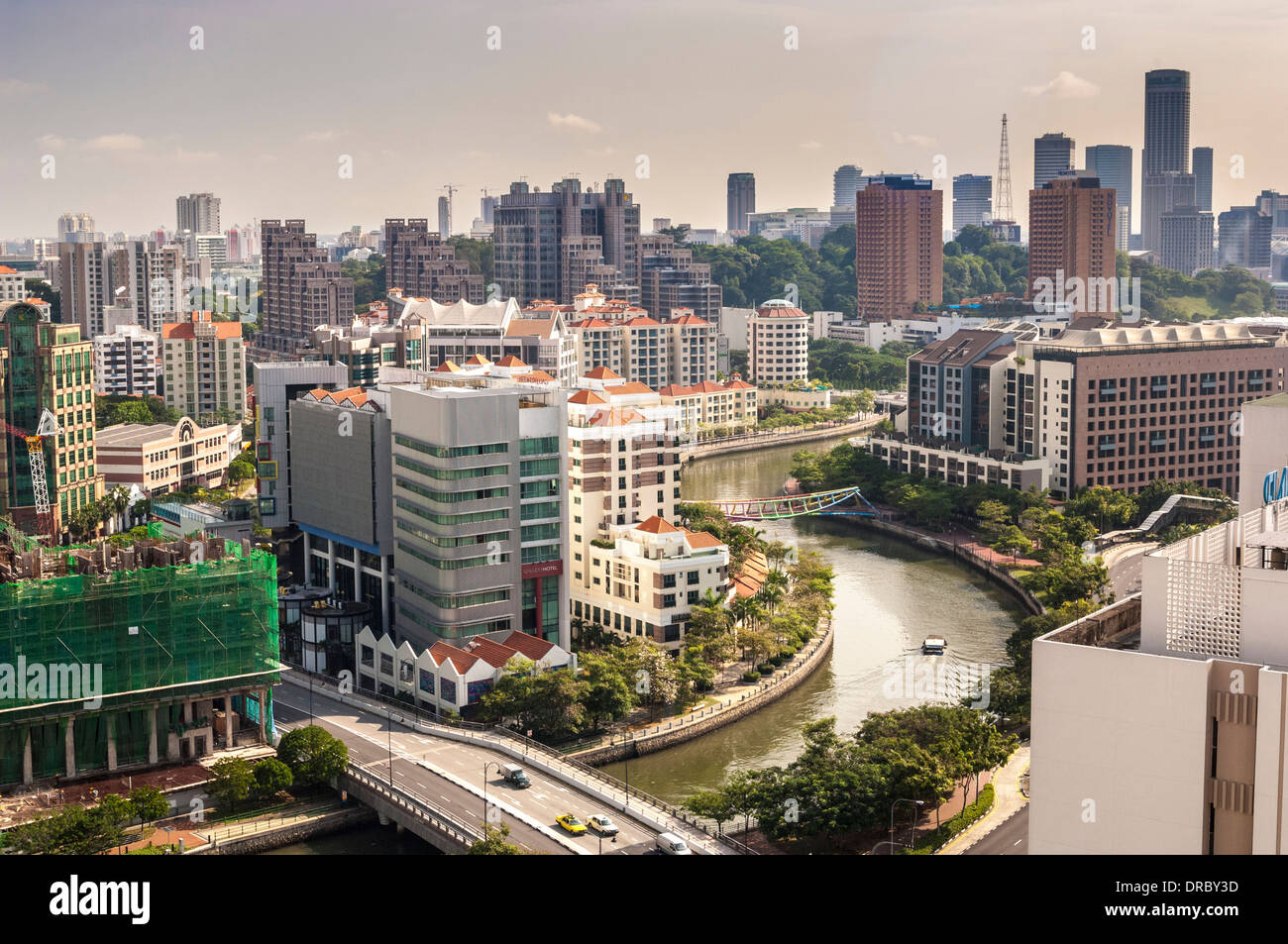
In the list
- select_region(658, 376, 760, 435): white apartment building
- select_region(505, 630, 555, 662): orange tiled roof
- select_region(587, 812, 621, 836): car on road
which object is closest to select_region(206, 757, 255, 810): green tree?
select_region(587, 812, 621, 836): car on road

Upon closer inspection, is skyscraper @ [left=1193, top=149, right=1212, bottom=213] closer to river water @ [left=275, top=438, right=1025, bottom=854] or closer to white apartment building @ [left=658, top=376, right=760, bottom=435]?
white apartment building @ [left=658, top=376, right=760, bottom=435]

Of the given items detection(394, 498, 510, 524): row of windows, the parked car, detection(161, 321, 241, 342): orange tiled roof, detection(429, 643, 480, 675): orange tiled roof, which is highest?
detection(161, 321, 241, 342): orange tiled roof

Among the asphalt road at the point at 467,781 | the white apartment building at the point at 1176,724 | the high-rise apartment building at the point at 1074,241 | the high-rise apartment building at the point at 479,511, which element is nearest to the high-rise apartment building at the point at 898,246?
the high-rise apartment building at the point at 1074,241

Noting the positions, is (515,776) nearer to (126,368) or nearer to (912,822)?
(912,822)
